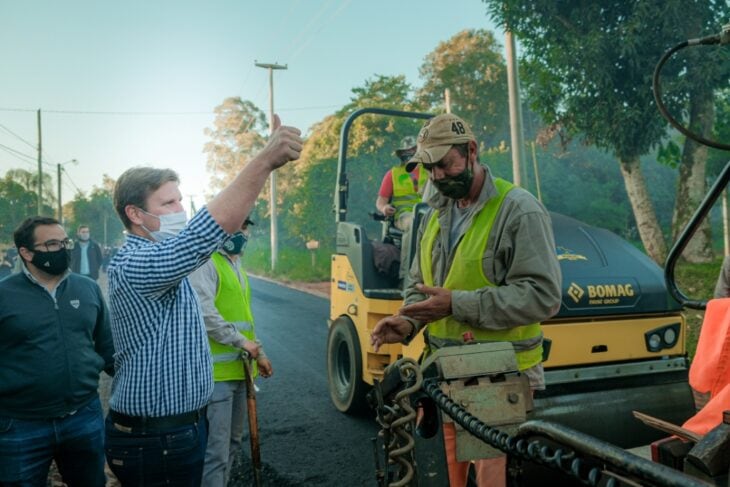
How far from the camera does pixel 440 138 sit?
8.39 feet

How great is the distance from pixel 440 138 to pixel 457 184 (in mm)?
213

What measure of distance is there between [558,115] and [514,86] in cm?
236

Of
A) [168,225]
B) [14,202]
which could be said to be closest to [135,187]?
[168,225]

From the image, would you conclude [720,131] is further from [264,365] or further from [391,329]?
[391,329]

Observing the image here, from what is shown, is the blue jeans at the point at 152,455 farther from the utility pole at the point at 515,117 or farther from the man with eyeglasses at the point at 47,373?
the utility pole at the point at 515,117

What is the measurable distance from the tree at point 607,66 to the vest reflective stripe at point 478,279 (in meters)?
10.7

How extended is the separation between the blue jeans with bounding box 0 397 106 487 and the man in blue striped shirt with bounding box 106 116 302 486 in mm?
689

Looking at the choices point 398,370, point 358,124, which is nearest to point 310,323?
point 398,370

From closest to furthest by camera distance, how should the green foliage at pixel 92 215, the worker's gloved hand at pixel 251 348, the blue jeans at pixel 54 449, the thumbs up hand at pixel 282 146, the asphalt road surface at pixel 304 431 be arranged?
the thumbs up hand at pixel 282 146, the blue jeans at pixel 54 449, the worker's gloved hand at pixel 251 348, the asphalt road surface at pixel 304 431, the green foliage at pixel 92 215

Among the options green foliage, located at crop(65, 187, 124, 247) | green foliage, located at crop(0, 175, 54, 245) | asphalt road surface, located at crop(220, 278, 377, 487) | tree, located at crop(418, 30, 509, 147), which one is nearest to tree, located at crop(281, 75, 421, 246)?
tree, located at crop(418, 30, 509, 147)

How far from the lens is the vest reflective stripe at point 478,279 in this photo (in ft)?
8.27

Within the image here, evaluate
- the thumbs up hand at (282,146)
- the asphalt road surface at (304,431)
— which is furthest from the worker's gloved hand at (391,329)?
the asphalt road surface at (304,431)

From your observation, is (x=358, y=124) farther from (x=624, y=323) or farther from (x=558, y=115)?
(x=624, y=323)

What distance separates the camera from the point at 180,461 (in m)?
2.26
